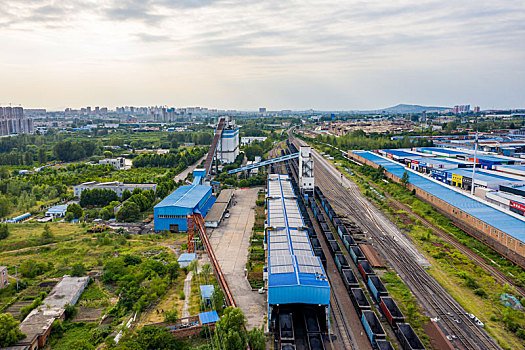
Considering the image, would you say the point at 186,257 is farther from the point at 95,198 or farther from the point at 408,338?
the point at 95,198

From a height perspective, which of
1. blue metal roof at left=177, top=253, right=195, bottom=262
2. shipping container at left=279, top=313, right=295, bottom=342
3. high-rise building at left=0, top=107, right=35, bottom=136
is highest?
high-rise building at left=0, top=107, right=35, bottom=136

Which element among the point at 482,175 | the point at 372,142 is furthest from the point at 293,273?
the point at 372,142

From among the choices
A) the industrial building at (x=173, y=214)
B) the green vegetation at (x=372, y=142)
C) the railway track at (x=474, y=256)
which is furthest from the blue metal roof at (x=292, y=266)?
the green vegetation at (x=372, y=142)

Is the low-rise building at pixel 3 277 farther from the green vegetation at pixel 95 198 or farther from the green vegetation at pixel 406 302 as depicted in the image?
the green vegetation at pixel 406 302

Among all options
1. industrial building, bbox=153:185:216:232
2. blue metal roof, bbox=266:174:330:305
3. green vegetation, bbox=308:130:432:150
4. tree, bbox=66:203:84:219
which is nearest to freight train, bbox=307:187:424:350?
blue metal roof, bbox=266:174:330:305

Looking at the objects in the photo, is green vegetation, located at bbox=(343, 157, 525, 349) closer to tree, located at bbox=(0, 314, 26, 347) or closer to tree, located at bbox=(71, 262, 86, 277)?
tree, located at bbox=(0, 314, 26, 347)

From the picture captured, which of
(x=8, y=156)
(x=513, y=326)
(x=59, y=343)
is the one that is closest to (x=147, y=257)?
(x=59, y=343)
